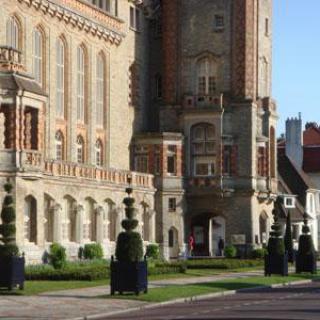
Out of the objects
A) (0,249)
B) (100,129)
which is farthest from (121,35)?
(0,249)

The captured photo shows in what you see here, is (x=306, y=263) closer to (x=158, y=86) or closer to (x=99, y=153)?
(x=99, y=153)

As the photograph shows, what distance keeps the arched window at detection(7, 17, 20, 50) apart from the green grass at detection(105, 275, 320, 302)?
835 inches

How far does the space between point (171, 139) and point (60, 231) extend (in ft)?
58.4

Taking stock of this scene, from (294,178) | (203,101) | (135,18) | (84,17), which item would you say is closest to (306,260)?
(84,17)

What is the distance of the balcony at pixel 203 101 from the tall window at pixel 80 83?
9453 mm

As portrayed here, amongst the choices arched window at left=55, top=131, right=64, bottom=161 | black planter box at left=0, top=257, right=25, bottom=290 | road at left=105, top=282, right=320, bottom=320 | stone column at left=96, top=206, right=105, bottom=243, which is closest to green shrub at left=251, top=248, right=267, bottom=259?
stone column at left=96, top=206, right=105, bottom=243

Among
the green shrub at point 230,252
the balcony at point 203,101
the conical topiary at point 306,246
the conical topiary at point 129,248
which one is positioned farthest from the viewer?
the balcony at point 203,101

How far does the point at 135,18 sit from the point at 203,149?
10.8 meters

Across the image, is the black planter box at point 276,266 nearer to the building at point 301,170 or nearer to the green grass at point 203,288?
the green grass at point 203,288

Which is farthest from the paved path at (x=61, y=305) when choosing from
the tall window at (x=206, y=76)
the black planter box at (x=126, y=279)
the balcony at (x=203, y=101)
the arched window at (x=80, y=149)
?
the tall window at (x=206, y=76)

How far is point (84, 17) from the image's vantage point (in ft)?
244

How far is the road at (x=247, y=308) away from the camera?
101ft

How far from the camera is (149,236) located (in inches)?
3105

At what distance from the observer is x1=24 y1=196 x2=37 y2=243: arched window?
5906cm
